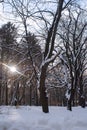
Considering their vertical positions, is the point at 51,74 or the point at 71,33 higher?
the point at 71,33

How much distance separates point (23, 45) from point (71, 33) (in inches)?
234

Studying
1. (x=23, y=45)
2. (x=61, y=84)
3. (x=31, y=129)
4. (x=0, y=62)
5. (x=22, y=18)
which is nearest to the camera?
(x=31, y=129)

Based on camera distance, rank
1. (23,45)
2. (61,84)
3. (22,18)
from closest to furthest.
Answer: (22,18) < (23,45) < (61,84)

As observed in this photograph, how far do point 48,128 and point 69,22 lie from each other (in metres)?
16.6

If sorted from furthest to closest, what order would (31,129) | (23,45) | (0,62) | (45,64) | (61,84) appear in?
1. (0,62)
2. (61,84)
3. (23,45)
4. (45,64)
5. (31,129)

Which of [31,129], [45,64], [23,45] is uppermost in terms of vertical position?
[23,45]

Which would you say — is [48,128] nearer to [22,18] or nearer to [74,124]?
[74,124]

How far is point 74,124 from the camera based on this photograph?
34.9 ft

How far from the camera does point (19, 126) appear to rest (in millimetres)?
10438

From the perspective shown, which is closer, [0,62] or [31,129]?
[31,129]

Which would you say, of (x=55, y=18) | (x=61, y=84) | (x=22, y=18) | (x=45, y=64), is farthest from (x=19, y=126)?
(x=61, y=84)

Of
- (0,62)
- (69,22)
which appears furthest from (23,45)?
(0,62)

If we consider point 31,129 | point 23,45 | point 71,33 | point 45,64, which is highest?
Answer: point 71,33

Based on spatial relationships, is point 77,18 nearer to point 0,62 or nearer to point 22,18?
point 22,18
